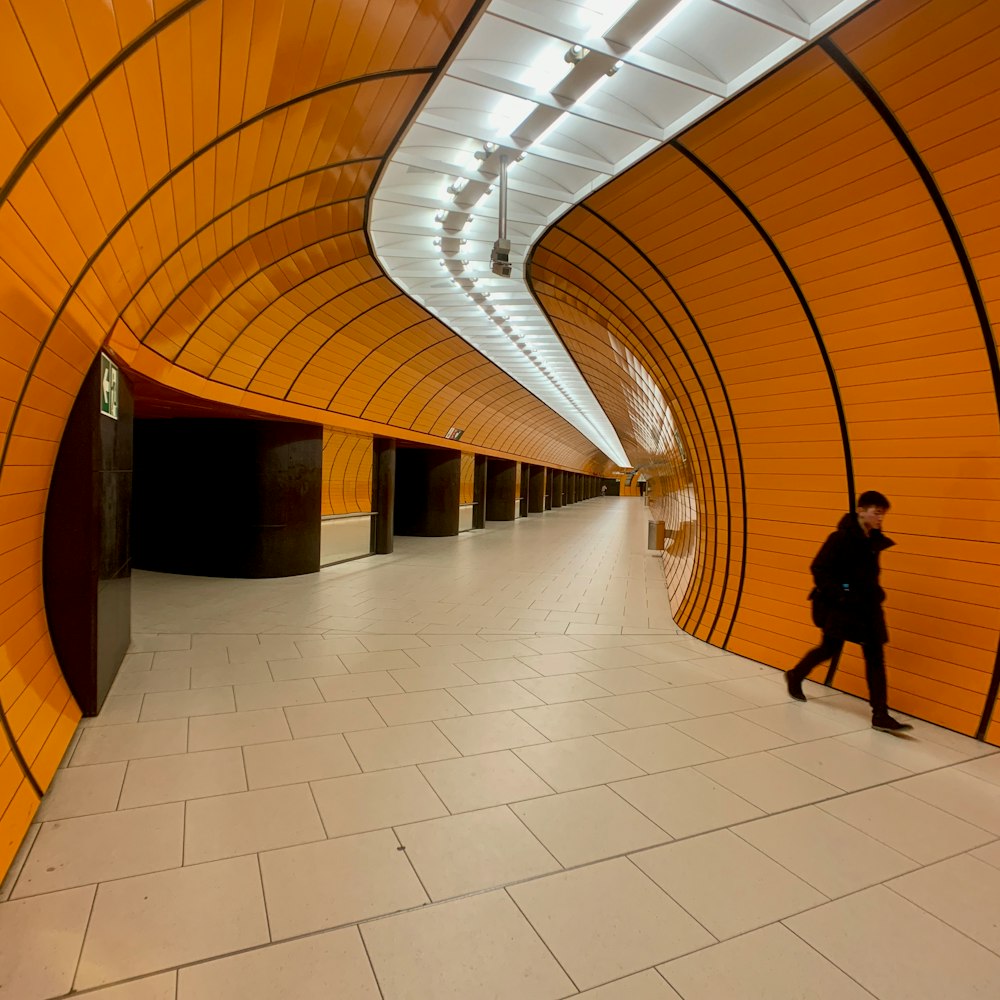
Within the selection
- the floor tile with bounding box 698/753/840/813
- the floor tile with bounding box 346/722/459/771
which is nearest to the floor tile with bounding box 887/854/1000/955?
the floor tile with bounding box 698/753/840/813

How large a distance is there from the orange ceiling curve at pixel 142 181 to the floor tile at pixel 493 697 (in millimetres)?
2738

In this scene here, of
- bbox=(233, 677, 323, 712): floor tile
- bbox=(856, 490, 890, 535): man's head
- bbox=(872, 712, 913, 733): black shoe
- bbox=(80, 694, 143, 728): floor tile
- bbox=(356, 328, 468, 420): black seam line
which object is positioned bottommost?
bbox=(80, 694, 143, 728): floor tile

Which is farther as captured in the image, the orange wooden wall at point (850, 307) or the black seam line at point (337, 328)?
the black seam line at point (337, 328)

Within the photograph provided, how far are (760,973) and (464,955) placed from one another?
42.4 inches

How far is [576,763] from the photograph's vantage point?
387 cm

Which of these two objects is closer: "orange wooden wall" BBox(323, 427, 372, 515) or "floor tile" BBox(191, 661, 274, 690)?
"floor tile" BBox(191, 661, 274, 690)

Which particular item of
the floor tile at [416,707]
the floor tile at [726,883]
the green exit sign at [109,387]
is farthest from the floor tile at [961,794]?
the green exit sign at [109,387]

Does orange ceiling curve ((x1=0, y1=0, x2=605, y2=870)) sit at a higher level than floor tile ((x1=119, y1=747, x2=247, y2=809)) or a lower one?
higher

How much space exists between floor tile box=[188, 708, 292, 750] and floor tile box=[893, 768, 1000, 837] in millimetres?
4009

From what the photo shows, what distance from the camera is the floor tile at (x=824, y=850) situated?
9.04 feet

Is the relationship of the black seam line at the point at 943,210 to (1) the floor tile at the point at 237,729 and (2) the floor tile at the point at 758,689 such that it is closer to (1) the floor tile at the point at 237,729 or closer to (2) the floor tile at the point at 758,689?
(2) the floor tile at the point at 758,689

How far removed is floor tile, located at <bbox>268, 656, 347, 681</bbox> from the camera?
5.47 metres

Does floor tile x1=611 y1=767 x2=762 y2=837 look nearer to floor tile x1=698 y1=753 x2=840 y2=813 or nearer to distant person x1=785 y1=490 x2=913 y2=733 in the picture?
floor tile x1=698 y1=753 x2=840 y2=813

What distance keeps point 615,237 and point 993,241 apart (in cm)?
335
